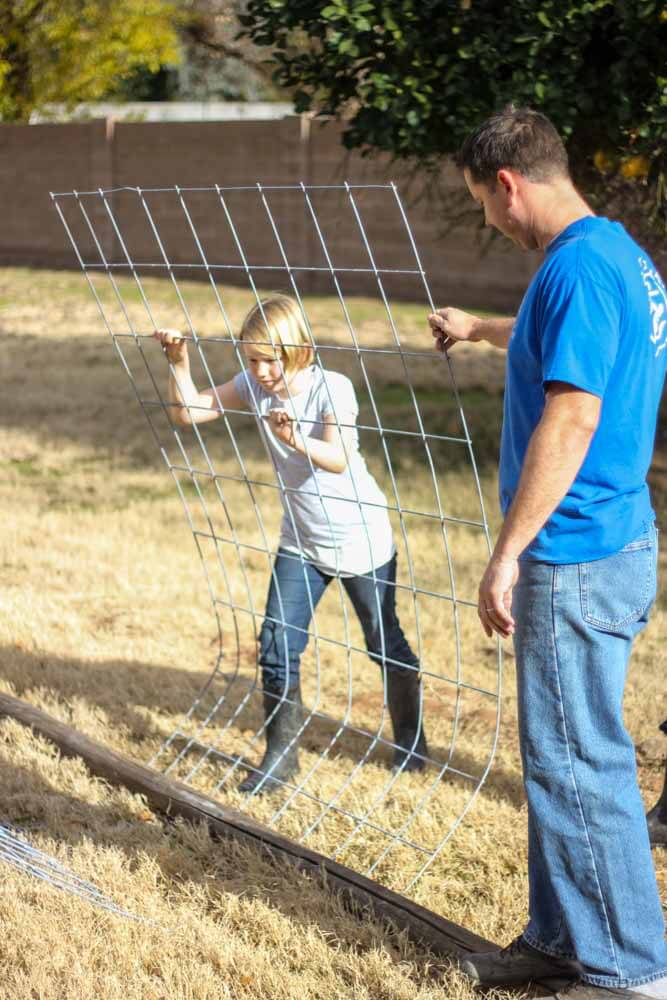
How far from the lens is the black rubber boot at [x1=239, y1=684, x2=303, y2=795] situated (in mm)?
3932

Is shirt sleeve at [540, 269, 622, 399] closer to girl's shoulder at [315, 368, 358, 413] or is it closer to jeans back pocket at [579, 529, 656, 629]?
jeans back pocket at [579, 529, 656, 629]

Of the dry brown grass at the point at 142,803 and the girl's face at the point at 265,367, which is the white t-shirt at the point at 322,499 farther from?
the dry brown grass at the point at 142,803

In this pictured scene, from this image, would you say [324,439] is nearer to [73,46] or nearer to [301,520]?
[301,520]

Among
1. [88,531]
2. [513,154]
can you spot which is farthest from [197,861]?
[88,531]

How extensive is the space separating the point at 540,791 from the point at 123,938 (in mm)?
1091

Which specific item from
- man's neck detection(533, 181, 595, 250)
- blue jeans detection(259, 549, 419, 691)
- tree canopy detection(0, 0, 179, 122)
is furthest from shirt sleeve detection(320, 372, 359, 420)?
tree canopy detection(0, 0, 179, 122)

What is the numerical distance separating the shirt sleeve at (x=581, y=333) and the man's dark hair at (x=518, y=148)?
0.86 ft

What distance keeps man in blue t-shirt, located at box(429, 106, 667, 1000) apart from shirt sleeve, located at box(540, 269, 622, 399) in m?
0.02

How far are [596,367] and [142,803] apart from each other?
2.11 m

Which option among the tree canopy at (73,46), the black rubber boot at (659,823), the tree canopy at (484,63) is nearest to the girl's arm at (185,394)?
the black rubber boot at (659,823)

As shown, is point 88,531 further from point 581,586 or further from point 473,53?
point 581,586

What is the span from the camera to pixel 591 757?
98.2 inches

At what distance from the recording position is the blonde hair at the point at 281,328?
3625 millimetres

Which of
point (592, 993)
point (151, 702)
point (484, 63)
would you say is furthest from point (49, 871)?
point (484, 63)
